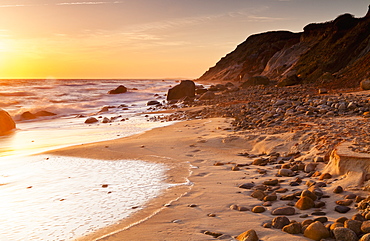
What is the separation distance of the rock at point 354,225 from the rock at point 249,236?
75 centimetres

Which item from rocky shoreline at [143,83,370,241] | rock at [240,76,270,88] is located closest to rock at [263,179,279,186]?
rocky shoreline at [143,83,370,241]

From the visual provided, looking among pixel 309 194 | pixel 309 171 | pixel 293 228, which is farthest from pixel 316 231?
pixel 309 171

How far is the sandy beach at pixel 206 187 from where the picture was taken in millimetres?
3062

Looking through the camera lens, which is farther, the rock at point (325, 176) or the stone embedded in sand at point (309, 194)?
the rock at point (325, 176)

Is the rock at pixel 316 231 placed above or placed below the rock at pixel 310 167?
below

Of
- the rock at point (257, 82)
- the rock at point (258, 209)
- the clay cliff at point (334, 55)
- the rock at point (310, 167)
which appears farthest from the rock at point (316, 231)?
the rock at point (257, 82)

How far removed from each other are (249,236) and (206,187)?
167 cm

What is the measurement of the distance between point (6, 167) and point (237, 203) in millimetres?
4969

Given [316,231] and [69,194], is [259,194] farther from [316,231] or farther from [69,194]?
[69,194]

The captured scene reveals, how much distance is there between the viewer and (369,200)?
3135 millimetres

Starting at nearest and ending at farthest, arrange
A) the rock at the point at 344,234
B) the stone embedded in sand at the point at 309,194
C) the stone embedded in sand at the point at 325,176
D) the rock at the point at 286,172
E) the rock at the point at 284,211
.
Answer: the rock at the point at 344,234, the rock at the point at 284,211, the stone embedded in sand at the point at 309,194, the stone embedded in sand at the point at 325,176, the rock at the point at 286,172

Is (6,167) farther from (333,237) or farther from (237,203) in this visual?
(333,237)

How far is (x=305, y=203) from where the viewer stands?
3.33 m

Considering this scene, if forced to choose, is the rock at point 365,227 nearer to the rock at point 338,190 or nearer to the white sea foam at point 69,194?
the rock at point 338,190
